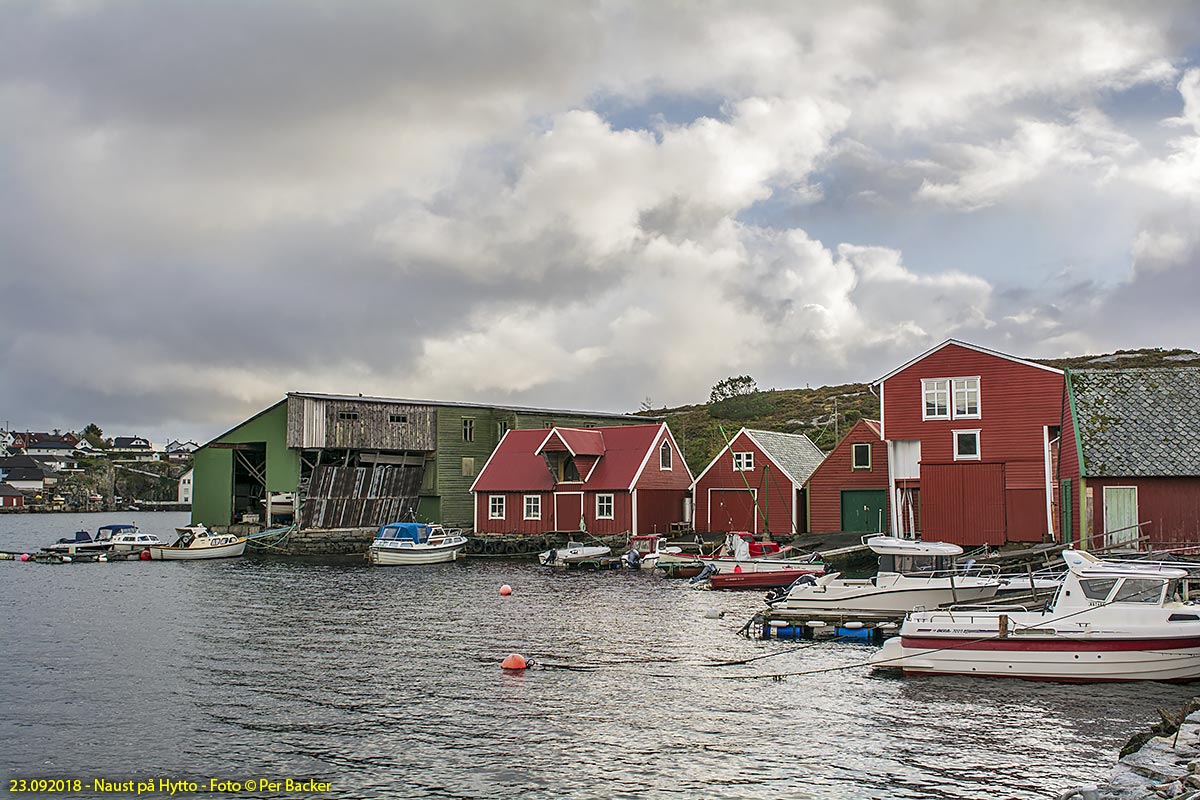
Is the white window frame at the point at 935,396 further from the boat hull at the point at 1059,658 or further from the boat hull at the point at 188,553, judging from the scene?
the boat hull at the point at 188,553

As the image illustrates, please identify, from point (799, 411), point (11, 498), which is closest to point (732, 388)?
point (799, 411)

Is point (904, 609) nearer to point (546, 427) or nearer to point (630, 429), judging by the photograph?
point (630, 429)

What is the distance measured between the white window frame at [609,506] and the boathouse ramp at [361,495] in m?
17.9

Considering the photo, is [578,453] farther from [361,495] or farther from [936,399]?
[936,399]

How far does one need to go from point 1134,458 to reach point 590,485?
113 ft

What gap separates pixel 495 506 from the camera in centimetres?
7025

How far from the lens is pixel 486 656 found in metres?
28.8

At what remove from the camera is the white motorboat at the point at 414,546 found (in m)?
61.6

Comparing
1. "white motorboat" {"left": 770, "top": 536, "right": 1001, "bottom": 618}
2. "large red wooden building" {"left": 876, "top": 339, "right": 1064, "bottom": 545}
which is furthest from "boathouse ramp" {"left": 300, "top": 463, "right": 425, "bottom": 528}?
"white motorboat" {"left": 770, "top": 536, "right": 1001, "bottom": 618}

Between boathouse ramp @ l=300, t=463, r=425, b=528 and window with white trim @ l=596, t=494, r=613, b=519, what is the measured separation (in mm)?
17912

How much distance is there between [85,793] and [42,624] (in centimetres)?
2319

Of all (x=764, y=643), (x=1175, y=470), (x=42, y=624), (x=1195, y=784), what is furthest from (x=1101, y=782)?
(x=42, y=624)

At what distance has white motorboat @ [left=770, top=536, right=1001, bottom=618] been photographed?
32750 mm

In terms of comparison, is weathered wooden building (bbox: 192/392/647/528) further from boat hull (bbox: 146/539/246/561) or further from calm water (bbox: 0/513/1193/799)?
calm water (bbox: 0/513/1193/799)
